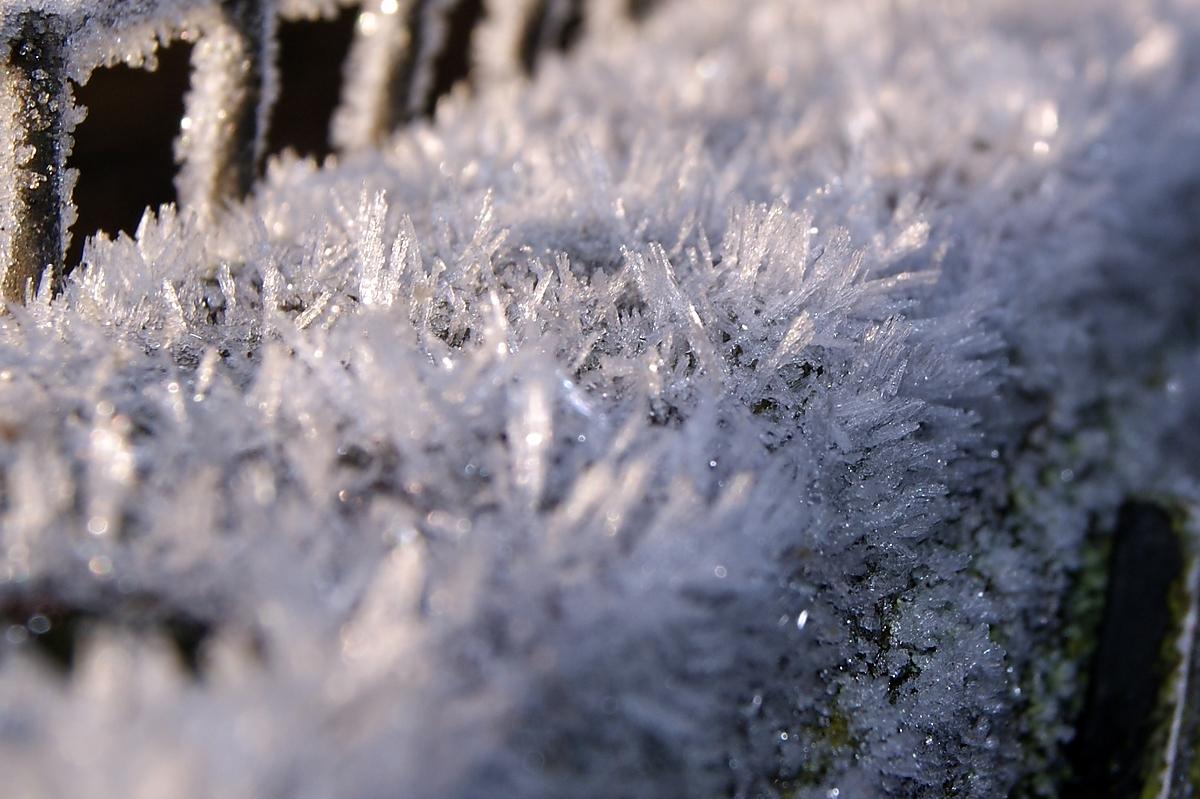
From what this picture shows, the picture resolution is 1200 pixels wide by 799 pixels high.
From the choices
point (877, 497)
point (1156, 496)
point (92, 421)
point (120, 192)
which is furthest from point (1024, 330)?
point (120, 192)

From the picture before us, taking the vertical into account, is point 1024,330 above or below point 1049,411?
above

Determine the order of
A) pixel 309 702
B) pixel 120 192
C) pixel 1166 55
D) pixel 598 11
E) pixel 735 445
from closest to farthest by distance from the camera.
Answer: pixel 309 702 → pixel 735 445 → pixel 1166 55 → pixel 120 192 → pixel 598 11

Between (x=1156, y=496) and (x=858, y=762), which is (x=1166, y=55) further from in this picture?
(x=858, y=762)

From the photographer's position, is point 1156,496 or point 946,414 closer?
point 946,414

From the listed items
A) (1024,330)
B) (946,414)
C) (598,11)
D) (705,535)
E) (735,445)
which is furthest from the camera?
(598,11)

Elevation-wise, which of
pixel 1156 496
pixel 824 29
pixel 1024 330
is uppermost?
pixel 824 29

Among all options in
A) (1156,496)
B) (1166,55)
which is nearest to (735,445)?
(1156,496)

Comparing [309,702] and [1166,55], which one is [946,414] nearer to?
[309,702]
